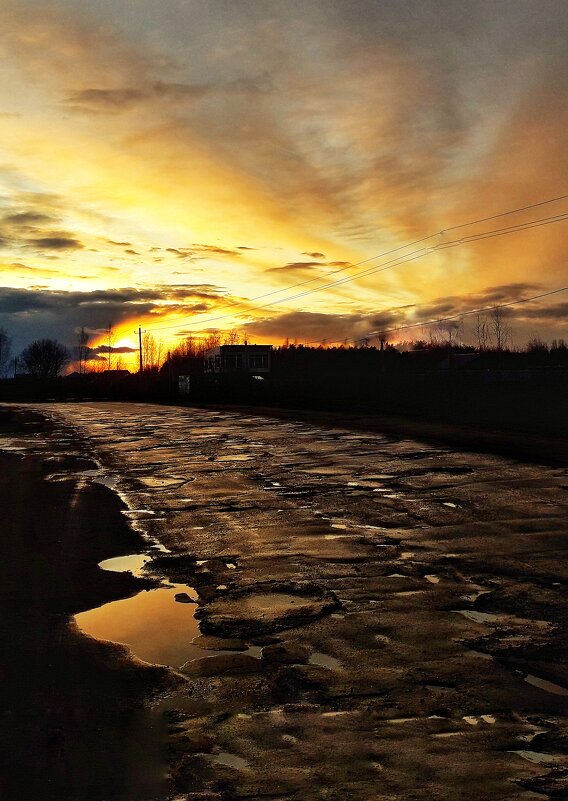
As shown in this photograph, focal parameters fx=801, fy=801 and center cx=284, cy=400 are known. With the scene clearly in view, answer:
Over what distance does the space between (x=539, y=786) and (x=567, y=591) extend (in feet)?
10.0

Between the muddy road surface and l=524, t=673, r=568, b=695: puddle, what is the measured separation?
0.05 ft

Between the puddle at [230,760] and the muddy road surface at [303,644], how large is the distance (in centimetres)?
1

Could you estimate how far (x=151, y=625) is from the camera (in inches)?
220

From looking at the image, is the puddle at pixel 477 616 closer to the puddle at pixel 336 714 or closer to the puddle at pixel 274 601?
the puddle at pixel 274 601

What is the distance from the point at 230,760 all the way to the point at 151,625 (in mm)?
2265

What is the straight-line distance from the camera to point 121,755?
11.5 ft

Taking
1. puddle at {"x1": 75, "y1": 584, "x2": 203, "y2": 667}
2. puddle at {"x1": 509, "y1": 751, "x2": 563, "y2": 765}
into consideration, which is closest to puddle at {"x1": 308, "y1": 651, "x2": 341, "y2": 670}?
puddle at {"x1": 75, "y1": 584, "x2": 203, "y2": 667}

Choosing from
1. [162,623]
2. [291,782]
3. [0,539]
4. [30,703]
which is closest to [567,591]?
[162,623]

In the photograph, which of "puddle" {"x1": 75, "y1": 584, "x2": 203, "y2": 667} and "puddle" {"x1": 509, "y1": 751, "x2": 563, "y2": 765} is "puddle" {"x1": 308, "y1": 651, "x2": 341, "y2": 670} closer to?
"puddle" {"x1": 75, "y1": 584, "x2": 203, "y2": 667}

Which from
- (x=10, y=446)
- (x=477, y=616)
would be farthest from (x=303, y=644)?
(x=10, y=446)

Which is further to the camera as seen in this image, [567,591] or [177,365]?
[177,365]

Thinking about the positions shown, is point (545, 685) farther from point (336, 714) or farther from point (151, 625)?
point (151, 625)

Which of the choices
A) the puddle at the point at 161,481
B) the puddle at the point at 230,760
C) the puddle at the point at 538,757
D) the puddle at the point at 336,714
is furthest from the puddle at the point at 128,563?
the puddle at the point at 161,481

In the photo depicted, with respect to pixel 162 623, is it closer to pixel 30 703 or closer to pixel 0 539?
pixel 30 703
